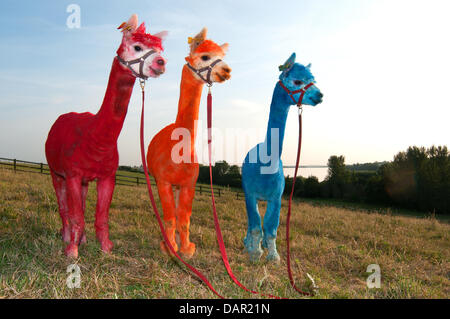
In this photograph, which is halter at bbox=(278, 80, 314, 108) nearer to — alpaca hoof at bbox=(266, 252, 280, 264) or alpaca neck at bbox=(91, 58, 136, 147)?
alpaca neck at bbox=(91, 58, 136, 147)

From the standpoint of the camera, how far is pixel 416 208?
1081 inches

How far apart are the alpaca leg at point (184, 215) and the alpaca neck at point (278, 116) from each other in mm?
1313

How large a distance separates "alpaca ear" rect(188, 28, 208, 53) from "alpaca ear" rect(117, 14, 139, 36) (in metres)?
0.75

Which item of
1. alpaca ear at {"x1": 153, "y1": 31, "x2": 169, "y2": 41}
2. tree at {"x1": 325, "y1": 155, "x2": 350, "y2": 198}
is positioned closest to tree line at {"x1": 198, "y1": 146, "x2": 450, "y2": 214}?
tree at {"x1": 325, "y1": 155, "x2": 350, "y2": 198}

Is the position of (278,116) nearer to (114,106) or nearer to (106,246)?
(114,106)

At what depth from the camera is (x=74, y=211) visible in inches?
172

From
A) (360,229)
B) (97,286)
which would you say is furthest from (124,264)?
(360,229)

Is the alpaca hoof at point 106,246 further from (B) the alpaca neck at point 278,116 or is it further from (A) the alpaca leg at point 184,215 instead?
(B) the alpaca neck at point 278,116

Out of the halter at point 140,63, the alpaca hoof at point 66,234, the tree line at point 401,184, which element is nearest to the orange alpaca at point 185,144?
the halter at point 140,63

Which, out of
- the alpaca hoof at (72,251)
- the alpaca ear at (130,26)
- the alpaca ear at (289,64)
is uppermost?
the alpaca ear at (130,26)

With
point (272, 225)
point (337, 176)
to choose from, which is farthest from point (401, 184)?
point (272, 225)

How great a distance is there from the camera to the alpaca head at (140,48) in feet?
13.1

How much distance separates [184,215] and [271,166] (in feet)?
4.75
